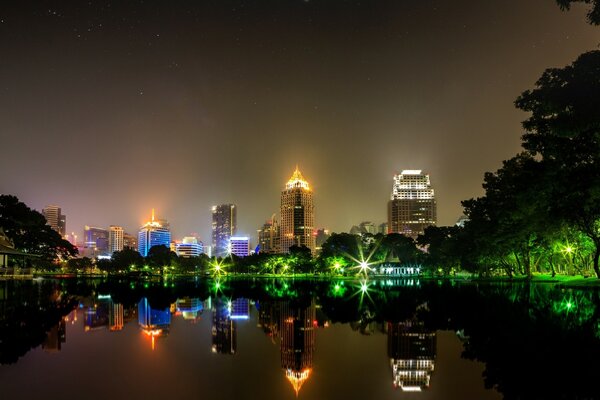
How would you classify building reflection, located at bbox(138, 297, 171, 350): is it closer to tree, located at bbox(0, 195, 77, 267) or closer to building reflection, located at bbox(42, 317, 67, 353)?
building reflection, located at bbox(42, 317, 67, 353)

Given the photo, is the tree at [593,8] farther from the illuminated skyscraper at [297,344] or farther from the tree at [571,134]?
the illuminated skyscraper at [297,344]

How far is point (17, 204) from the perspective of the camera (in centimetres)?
6581

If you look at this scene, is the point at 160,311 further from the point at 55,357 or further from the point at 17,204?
Result: the point at 17,204

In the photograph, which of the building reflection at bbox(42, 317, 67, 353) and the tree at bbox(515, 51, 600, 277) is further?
the tree at bbox(515, 51, 600, 277)

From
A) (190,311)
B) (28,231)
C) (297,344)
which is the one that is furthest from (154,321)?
(28,231)

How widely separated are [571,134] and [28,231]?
71835 mm

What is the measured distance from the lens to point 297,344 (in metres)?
13.4

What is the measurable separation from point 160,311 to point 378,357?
13.8 meters

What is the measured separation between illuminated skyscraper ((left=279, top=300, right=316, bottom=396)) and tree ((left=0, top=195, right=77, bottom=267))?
5780 cm

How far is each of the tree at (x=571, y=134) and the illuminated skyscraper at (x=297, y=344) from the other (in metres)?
14.6

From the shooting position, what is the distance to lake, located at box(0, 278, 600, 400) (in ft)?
28.4

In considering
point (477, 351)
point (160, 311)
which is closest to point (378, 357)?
point (477, 351)

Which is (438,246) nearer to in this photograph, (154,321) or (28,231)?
(28,231)

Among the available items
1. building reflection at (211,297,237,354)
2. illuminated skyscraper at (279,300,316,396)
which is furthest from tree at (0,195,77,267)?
illuminated skyscraper at (279,300,316,396)
